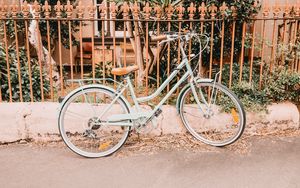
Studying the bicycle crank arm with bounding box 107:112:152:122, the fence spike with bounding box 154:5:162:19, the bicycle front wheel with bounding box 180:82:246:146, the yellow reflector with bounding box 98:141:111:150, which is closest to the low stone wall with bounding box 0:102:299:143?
the bicycle front wheel with bounding box 180:82:246:146

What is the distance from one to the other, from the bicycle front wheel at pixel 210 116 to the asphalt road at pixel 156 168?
0.36m

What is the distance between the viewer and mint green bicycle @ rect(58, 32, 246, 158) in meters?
4.21

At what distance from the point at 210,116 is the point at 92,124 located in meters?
1.42

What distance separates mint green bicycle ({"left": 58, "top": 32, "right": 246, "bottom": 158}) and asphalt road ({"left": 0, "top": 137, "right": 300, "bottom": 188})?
250mm

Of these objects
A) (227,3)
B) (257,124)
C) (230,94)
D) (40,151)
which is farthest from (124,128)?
(227,3)

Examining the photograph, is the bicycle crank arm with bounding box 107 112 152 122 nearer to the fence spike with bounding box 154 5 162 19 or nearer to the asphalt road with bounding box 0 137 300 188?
the asphalt road with bounding box 0 137 300 188

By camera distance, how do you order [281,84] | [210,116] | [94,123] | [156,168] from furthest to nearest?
[281,84] → [210,116] → [94,123] → [156,168]

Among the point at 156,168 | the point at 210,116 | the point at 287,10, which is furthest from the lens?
the point at 287,10

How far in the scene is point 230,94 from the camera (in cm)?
428

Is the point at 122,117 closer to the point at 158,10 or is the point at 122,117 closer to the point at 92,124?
the point at 92,124

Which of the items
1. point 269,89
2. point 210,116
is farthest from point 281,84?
point 210,116

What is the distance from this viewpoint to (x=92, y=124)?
4211 mm

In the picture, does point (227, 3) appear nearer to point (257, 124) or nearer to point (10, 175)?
point (257, 124)

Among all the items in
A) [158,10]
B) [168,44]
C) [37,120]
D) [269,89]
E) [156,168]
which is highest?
[158,10]
